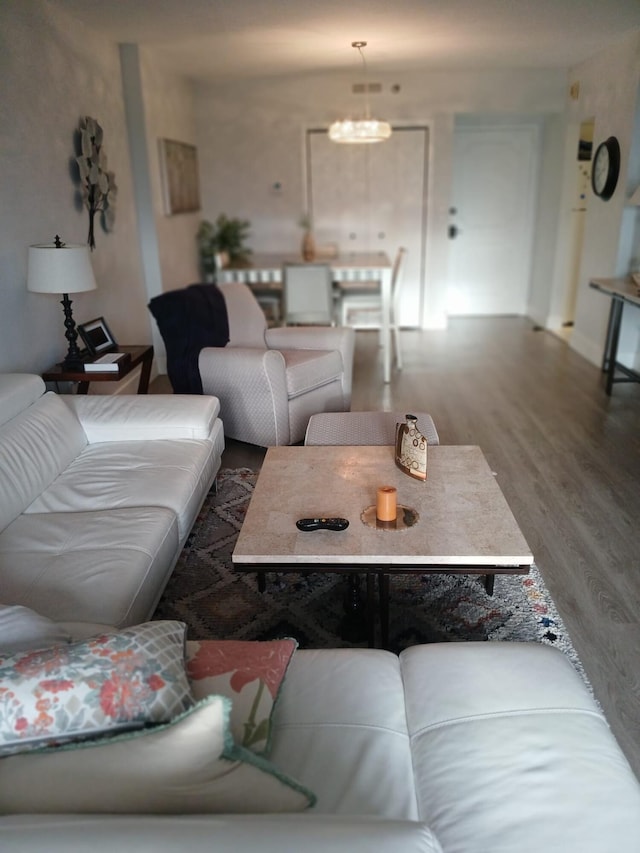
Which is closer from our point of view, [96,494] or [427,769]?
[427,769]

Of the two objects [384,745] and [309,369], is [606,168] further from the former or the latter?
[384,745]

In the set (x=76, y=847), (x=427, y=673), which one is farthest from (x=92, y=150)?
(x=76, y=847)

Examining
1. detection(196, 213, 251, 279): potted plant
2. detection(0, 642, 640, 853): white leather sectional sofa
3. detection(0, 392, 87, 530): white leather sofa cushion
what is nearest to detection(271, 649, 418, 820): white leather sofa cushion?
detection(0, 642, 640, 853): white leather sectional sofa

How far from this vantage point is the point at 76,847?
2.45 ft

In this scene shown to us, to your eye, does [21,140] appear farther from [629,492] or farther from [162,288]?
[629,492]

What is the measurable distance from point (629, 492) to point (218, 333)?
7.83ft

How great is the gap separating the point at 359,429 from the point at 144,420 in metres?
0.93

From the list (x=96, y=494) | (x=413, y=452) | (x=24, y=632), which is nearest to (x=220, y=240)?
(x=96, y=494)

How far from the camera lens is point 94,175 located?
384 centimetres

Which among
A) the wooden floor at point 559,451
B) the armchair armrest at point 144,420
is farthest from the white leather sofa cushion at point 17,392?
the wooden floor at point 559,451

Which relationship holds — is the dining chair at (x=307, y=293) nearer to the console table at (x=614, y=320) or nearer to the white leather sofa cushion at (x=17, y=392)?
the console table at (x=614, y=320)

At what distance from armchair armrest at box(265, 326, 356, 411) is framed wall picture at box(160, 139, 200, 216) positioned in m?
1.82

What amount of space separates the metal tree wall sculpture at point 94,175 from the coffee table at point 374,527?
7.57 feet

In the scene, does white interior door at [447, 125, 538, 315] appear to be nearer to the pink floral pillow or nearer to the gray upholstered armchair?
the gray upholstered armchair
